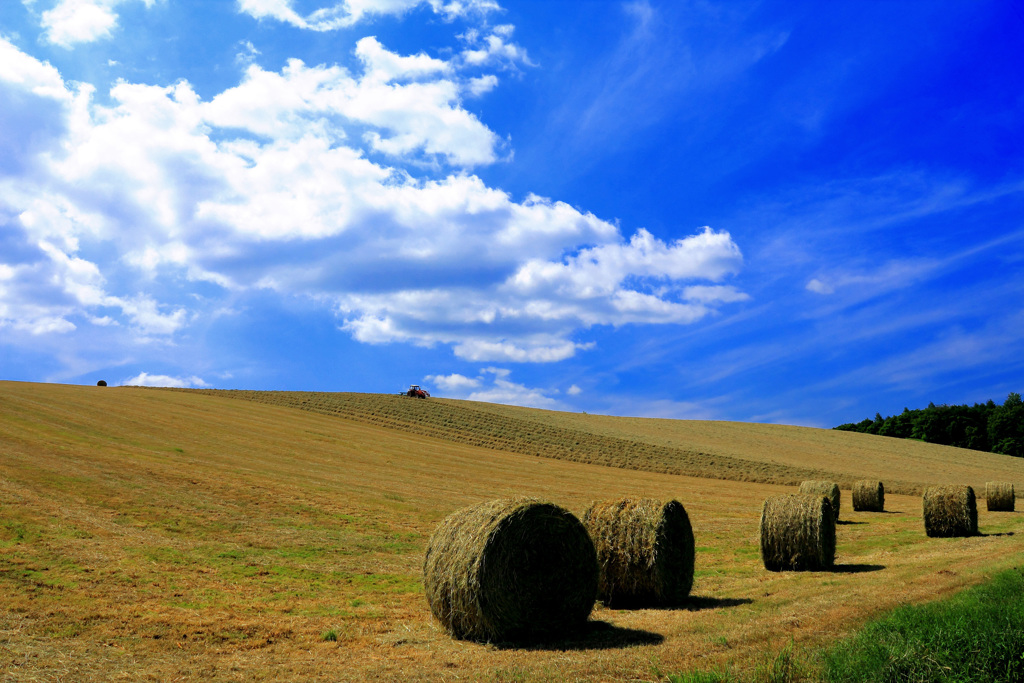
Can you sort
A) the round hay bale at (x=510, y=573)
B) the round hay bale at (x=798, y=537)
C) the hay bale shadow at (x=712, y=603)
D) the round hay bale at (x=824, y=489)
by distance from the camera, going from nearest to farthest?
the round hay bale at (x=510, y=573), the hay bale shadow at (x=712, y=603), the round hay bale at (x=798, y=537), the round hay bale at (x=824, y=489)

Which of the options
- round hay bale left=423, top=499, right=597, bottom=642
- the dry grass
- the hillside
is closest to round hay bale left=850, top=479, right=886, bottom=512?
the dry grass

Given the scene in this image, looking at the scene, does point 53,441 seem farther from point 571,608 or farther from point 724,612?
point 724,612

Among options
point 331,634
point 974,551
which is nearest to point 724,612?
point 331,634

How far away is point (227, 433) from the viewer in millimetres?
33438

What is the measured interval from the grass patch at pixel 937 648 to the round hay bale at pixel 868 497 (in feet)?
67.4

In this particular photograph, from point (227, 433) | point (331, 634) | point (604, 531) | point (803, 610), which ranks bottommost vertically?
point (331, 634)

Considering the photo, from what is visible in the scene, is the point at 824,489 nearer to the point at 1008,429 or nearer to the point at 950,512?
the point at 950,512

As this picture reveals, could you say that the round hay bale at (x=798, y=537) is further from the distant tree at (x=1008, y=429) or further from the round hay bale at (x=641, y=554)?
the distant tree at (x=1008, y=429)

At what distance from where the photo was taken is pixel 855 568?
46.4 feet

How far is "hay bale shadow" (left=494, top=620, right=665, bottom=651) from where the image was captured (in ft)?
28.4

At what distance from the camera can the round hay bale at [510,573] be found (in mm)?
9359

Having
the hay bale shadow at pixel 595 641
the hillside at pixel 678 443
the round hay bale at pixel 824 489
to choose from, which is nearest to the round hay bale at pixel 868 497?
the round hay bale at pixel 824 489

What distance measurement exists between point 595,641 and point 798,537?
738 centimetres

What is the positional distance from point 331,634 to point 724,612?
5.68 m
